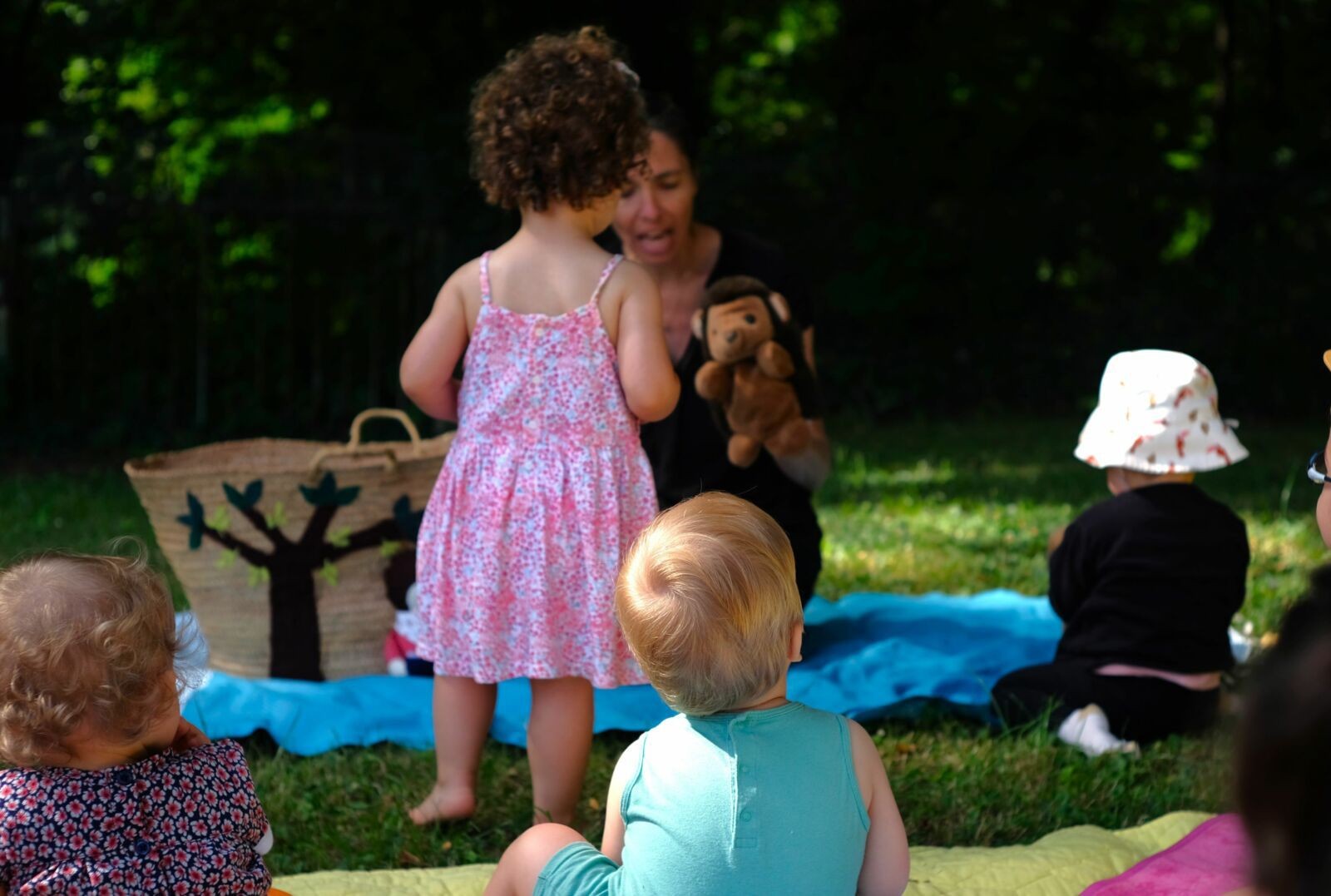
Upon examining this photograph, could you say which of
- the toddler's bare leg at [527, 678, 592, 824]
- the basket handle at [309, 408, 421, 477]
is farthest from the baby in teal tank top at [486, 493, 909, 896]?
the basket handle at [309, 408, 421, 477]

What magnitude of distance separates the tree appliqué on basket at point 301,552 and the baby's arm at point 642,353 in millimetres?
1201

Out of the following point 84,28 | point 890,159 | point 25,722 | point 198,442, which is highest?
point 84,28

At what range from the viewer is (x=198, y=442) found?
783cm

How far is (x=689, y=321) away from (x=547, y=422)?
1.31 m

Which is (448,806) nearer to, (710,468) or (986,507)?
(710,468)

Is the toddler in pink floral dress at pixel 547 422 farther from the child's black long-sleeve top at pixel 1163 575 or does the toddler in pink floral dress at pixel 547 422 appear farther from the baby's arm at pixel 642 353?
the child's black long-sleeve top at pixel 1163 575

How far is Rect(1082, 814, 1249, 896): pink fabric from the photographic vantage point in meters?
2.44

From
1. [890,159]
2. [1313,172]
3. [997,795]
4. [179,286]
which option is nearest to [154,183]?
[179,286]

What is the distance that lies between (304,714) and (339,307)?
17.0ft

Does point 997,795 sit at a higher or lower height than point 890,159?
lower

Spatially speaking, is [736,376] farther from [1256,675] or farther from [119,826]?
[1256,675]

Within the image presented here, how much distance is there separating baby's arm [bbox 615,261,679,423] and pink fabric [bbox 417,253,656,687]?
0.13ft

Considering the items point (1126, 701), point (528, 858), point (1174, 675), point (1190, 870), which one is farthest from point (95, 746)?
point (1174, 675)

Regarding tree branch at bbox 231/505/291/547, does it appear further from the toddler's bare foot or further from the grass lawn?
the toddler's bare foot
